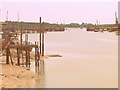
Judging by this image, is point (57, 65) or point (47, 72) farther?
point (57, 65)

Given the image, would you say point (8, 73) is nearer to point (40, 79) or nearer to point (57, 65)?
point (40, 79)

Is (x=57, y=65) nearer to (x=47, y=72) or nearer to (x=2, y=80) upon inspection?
(x=47, y=72)

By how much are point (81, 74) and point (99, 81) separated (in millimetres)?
2503

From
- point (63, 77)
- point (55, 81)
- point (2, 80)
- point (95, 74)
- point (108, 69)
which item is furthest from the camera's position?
point (108, 69)

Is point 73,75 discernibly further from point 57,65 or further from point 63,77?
point 57,65

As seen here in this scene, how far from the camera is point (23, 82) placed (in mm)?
14258

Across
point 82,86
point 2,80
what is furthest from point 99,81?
point 2,80

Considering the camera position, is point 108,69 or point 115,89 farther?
point 108,69

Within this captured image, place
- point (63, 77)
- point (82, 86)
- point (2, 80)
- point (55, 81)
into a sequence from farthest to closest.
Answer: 1. point (63, 77)
2. point (55, 81)
3. point (82, 86)
4. point (2, 80)

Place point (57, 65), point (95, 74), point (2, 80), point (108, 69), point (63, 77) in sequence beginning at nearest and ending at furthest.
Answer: point (2, 80)
point (63, 77)
point (95, 74)
point (108, 69)
point (57, 65)

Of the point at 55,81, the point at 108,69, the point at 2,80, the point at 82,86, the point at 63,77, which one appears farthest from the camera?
the point at 108,69

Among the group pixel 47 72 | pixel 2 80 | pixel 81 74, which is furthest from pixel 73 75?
pixel 2 80

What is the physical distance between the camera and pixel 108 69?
68.5 ft

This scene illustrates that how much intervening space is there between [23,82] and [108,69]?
9.29 meters
